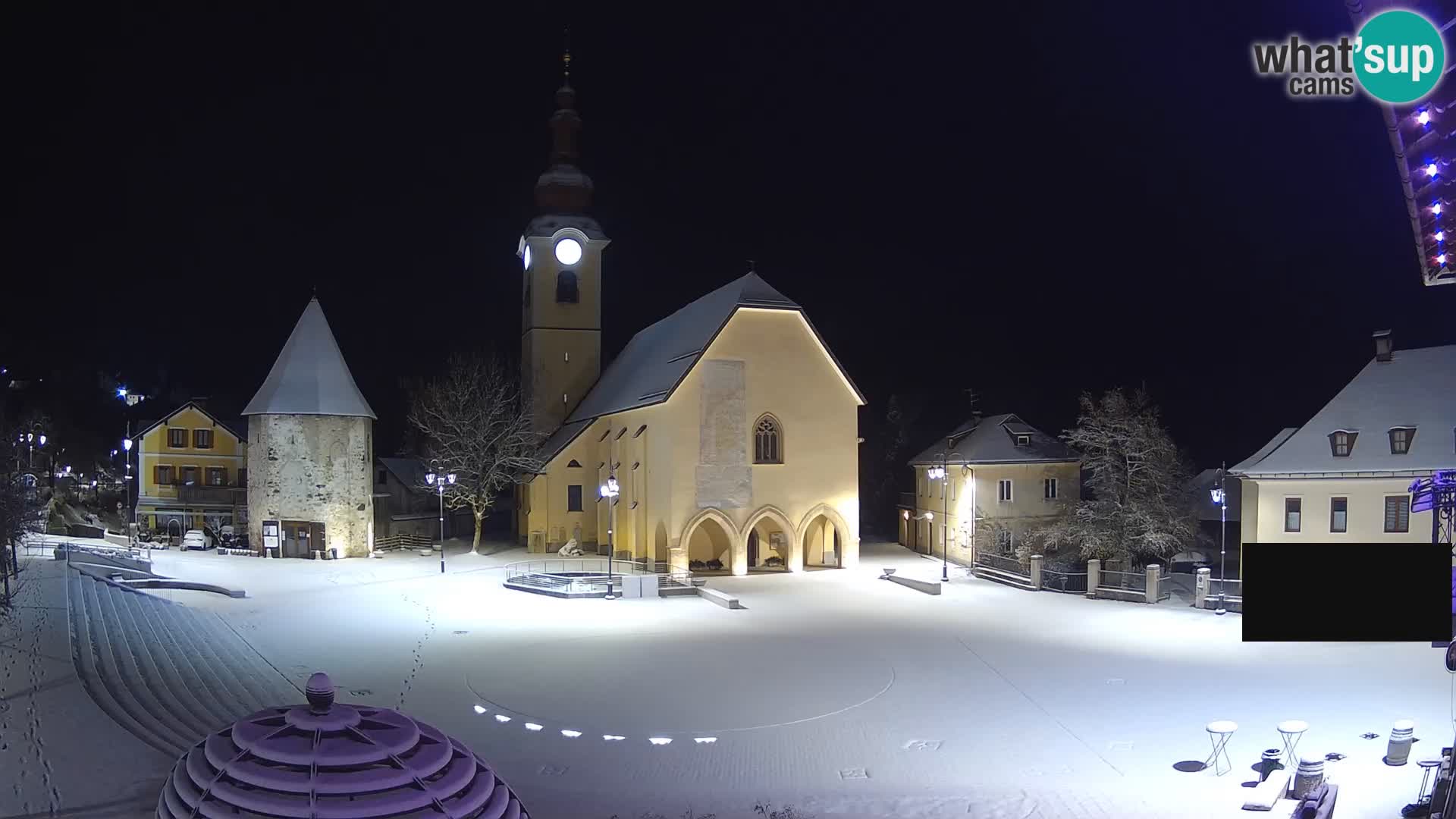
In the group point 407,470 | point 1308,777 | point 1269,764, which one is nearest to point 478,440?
point 407,470

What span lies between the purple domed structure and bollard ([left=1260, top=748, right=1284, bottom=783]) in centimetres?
1124

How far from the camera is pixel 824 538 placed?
1487 inches

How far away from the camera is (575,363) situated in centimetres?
4747

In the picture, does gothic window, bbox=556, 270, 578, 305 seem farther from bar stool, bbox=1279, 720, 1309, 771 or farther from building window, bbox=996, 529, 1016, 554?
bar stool, bbox=1279, 720, 1309, 771

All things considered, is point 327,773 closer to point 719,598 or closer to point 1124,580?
point 719,598

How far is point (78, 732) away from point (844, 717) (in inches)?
426

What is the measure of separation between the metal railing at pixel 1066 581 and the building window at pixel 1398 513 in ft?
28.2

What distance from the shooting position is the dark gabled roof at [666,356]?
35.7 metres

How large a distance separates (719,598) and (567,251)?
75.9 feet

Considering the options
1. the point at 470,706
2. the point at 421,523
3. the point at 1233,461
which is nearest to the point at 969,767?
Result: the point at 470,706

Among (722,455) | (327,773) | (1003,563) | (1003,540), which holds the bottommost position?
(1003,563)

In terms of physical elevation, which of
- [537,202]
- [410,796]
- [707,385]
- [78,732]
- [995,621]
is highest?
[537,202]

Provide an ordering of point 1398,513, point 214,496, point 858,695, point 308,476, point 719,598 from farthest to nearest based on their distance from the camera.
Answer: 1. point 214,496
2. point 308,476
3. point 719,598
4. point 1398,513
5. point 858,695

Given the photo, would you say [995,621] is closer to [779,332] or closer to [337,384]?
[779,332]
